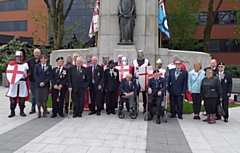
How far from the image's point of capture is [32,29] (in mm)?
49438

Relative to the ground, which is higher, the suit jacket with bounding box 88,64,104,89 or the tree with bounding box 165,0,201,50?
the tree with bounding box 165,0,201,50

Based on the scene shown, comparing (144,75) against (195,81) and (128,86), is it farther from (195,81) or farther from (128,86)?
(195,81)

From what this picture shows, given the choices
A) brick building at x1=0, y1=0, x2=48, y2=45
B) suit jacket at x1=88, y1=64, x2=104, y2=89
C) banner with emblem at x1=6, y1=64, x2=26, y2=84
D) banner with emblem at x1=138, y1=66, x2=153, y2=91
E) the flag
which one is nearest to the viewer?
banner with emblem at x1=6, y1=64, x2=26, y2=84

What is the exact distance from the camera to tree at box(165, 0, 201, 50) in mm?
29734

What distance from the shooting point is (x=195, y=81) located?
28.6 feet

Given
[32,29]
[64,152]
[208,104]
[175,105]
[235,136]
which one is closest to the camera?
[64,152]

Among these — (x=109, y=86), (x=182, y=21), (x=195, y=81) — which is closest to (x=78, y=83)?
(x=109, y=86)

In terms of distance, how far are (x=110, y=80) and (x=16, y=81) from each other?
297 centimetres

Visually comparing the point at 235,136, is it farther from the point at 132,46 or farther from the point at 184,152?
the point at 132,46

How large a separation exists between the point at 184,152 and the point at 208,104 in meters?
3.18

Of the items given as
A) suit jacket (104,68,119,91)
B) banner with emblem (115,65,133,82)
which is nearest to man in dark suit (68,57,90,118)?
suit jacket (104,68,119,91)

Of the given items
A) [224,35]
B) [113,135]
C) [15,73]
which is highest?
[224,35]

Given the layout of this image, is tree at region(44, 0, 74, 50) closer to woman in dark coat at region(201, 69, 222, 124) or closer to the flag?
the flag

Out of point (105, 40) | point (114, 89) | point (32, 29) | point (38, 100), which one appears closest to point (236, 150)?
point (114, 89)
